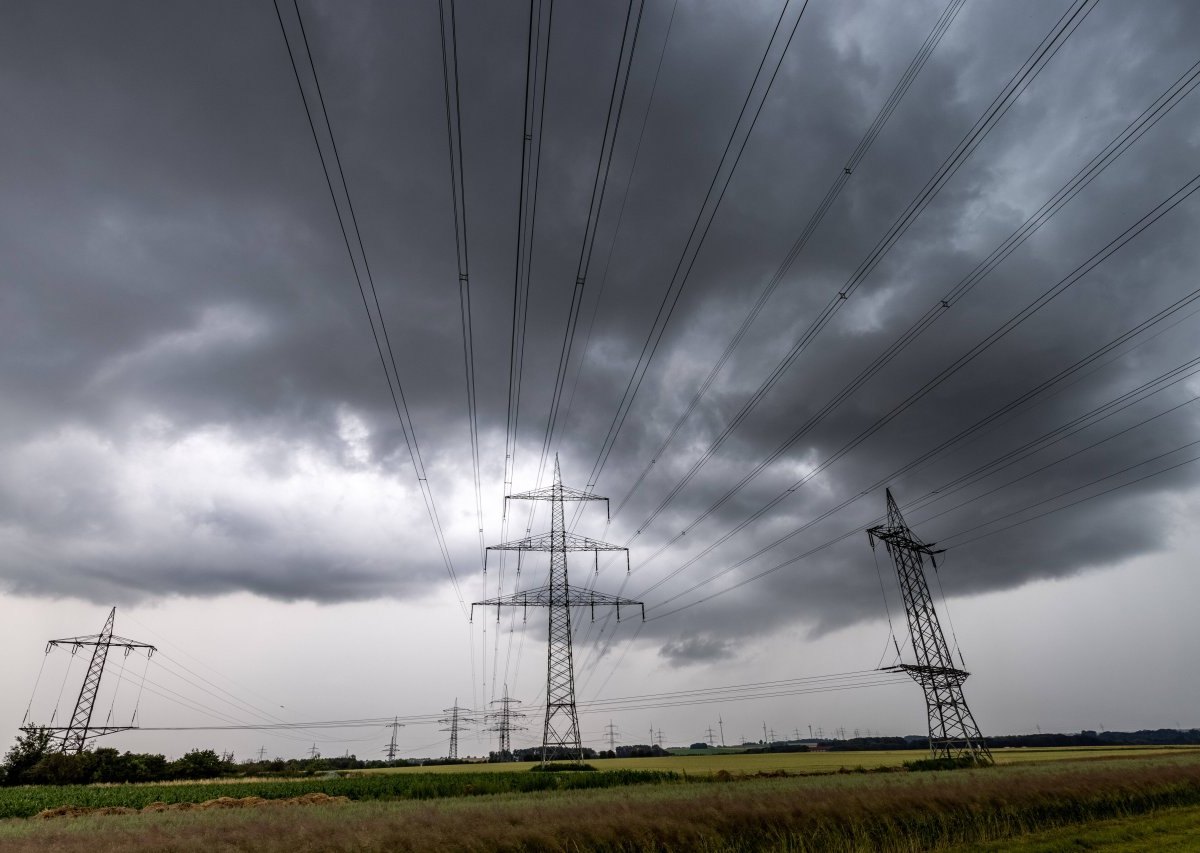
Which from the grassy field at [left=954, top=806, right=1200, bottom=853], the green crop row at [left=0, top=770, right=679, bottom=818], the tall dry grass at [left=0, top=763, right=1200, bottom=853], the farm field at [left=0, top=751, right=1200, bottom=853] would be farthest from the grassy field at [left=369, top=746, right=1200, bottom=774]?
the grassy field at [left=954, top=806, right=1200, bottom=853]

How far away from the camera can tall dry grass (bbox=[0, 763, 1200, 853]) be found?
1531cm

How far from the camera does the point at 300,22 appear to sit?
9836 millimetres

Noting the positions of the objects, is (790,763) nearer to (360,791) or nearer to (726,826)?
(360,791)

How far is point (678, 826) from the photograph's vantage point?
17641mm

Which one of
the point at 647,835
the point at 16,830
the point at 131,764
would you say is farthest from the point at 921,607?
the point at 131,764

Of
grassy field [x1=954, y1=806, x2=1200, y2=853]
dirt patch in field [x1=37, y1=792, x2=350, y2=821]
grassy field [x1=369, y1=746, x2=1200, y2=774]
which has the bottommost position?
grassy field [x1=369, y1=746, x2=1200, y2=774]

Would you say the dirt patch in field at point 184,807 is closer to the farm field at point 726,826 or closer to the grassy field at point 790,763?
the farm field at point 726,826

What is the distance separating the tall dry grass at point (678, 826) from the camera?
15.3 metres

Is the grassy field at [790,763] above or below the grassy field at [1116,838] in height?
below

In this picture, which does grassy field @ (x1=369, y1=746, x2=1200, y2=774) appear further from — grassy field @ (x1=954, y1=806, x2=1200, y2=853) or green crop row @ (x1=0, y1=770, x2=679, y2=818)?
grassy field @ (x1=954, y1=806, x2=1200, y2=853)

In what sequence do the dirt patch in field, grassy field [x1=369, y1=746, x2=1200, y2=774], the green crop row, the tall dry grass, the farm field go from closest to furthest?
the tall dry grass → the farm field → the dirt patch in field → the green crop row → grassy field [x1=369, y1=746, x2=1200, y2=774]

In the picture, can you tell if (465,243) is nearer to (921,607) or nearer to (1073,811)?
(1073,811)

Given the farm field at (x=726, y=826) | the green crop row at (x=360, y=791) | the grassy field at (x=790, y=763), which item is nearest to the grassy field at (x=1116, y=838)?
the farm field at (x=726, y=826)

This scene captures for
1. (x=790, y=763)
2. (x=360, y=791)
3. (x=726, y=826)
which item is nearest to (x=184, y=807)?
(x=360, y=791)
